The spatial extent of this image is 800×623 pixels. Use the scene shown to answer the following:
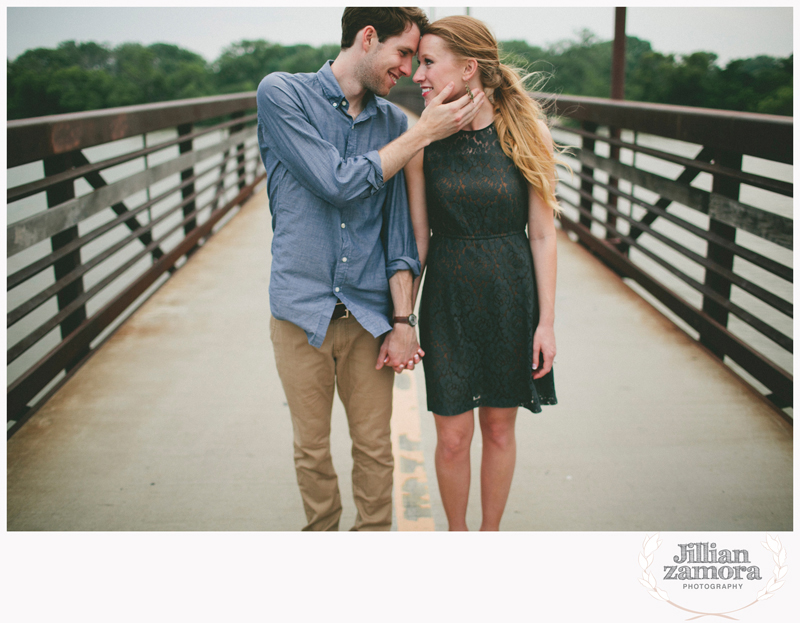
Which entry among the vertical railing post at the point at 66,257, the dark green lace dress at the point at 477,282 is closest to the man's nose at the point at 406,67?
the dark green lace dress at the point at 477,282

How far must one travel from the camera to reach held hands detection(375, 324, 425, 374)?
6.41 ft

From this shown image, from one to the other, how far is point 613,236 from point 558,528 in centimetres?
418

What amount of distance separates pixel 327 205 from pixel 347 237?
111 mm

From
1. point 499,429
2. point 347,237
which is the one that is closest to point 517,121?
point 347,237

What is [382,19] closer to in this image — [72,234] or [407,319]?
[407,319]

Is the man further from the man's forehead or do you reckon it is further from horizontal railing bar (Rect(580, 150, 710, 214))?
horizontal railing bar (Rect(580, 150, 710, 214))

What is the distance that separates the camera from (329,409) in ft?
6.93

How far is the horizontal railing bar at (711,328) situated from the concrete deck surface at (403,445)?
122mm

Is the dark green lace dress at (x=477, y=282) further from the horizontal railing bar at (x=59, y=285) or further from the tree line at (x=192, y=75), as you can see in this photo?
the horizontal railing bar at (x=59, y=285)

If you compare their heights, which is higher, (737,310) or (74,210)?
(74,210)

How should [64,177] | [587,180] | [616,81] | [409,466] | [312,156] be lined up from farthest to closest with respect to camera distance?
[616,81], [587,180], [64,177], [409,466], [312,156]

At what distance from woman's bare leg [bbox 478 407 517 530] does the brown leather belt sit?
1.92 ft

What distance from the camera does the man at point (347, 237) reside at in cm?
174
